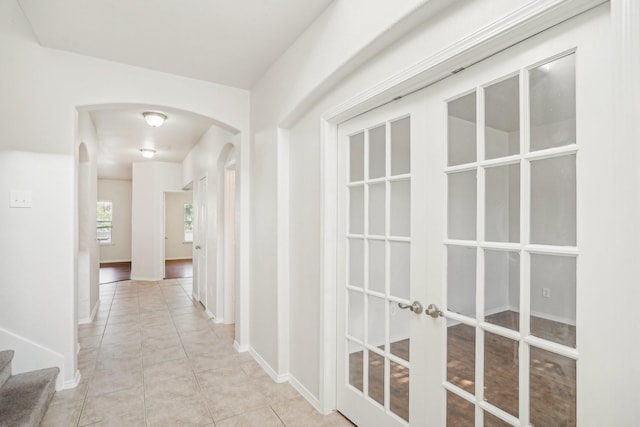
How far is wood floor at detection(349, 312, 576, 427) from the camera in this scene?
1111 millimetres

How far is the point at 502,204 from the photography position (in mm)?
1297

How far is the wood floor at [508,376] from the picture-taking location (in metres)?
1.11

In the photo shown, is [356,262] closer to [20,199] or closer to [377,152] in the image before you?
[377,152]

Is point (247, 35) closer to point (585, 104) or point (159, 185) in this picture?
point (585, 104)

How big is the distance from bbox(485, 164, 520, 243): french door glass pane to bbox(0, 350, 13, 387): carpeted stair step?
3.07 metres

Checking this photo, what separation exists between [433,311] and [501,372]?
35cm

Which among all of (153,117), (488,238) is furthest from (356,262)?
(153,117)

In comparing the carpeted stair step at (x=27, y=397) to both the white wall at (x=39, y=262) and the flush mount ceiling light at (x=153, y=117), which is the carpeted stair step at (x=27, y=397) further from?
the flush mount ceiling light at (x=153, y=117)

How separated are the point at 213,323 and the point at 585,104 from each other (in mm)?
4365

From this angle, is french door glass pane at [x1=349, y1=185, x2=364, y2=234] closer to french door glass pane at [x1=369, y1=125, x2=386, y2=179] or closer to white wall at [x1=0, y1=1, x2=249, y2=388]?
french door glass pane at [x1=369, y1=125, x2=386, y2=179]

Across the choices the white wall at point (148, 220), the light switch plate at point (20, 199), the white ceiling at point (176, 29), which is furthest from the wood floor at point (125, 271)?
the white ceiling at point (176, 29)

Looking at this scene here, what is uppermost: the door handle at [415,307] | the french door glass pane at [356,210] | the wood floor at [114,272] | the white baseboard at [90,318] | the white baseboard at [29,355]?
the french door glass pane at [356,210]

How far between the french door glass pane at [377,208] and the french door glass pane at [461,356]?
25.1 inches

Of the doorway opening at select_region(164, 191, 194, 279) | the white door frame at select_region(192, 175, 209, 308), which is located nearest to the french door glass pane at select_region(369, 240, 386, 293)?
the white door frame at select_region(192, 175, 209, 308)
